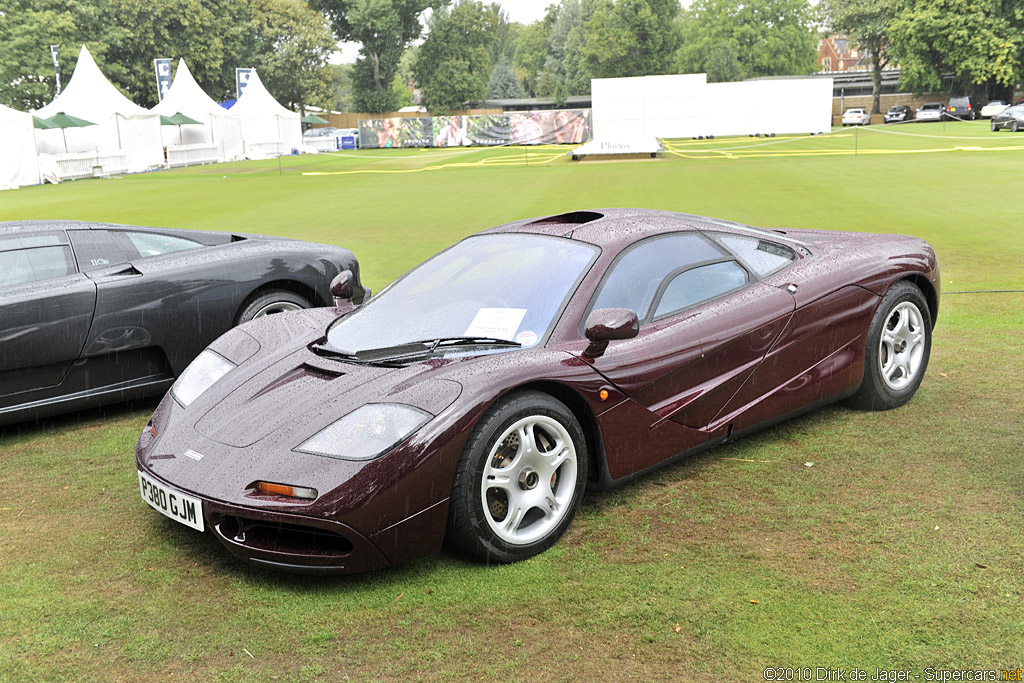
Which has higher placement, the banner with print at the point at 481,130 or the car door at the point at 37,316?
the banner with print at the point at 481,130

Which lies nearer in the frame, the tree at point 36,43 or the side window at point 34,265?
the side window at point 34,265

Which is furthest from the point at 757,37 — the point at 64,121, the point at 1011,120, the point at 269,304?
the point at 269,304

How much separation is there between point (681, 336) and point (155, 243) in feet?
12.6

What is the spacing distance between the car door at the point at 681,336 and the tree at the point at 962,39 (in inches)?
3032

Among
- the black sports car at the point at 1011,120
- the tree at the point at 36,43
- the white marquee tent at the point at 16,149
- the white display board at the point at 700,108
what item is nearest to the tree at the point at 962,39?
the white display board at the point at 700,108

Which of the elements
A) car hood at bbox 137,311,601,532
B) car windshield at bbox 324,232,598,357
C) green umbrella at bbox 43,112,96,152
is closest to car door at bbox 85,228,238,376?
car hood at bbox 137,311,601,532

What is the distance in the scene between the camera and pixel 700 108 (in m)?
62.5

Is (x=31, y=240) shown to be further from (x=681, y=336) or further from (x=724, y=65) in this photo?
(x=724, y=65)

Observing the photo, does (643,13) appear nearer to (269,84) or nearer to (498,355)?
(269,84)

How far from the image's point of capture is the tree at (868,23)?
7969cm

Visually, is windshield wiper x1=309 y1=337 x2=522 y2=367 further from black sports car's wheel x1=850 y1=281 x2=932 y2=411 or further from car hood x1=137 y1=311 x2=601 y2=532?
black sports car's wheel x1=850 y1=281 x2=932 y2=411

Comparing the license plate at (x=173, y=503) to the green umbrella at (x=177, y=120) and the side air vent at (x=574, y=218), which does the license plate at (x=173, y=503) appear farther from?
the green umbrella at (x=177, y=120)

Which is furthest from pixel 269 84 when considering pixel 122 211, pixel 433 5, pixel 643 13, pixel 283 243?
pixel 283 243

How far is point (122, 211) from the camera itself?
21.7 m
